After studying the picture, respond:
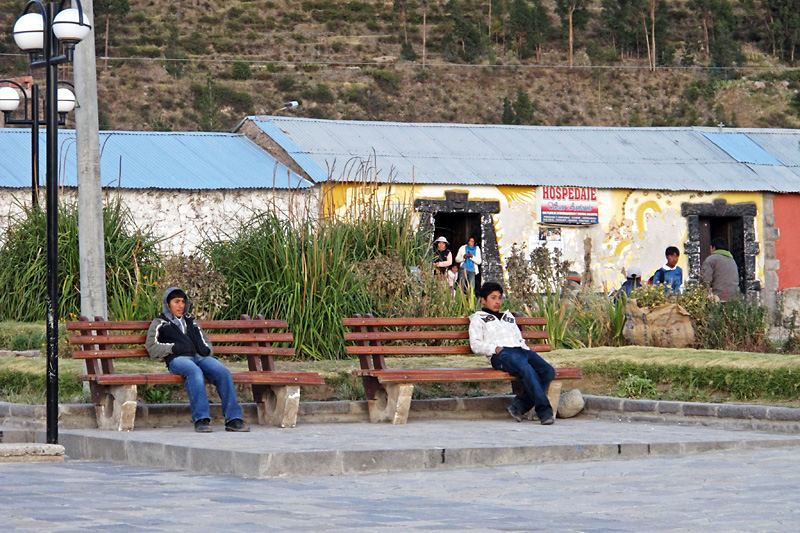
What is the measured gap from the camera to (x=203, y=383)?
8.33 m

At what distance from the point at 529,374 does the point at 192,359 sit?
256 centimetres

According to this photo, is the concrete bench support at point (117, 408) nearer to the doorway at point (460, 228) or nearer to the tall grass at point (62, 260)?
the tall grass at point (62, 260)

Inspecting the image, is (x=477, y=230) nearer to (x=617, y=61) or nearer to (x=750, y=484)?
(x=750, y=484)

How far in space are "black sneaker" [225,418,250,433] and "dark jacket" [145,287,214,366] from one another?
2.02 feet

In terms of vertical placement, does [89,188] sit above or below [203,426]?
above

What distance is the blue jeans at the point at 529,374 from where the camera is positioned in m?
9.05

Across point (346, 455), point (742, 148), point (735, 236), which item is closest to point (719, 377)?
point (346, 455)

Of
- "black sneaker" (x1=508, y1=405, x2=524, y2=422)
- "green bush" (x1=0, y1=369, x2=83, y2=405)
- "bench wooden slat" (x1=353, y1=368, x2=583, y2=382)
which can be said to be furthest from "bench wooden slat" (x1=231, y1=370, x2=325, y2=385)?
"green bush" (x1=0, y1=369, x2=83, y2=405)

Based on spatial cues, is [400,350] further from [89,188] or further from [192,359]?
[89,188]

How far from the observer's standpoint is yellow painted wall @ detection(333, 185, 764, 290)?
22891mm

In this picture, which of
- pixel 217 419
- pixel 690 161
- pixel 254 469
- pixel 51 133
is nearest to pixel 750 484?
pixel 254 469

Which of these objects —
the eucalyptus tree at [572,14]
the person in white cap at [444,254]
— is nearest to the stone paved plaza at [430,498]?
the person in white cap at [444,254]

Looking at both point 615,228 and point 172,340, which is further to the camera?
point 615,228

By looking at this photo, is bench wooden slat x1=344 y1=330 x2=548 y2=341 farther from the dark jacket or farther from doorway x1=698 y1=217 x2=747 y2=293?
doorway x1=698 y1=217 x2=747 y2=293
